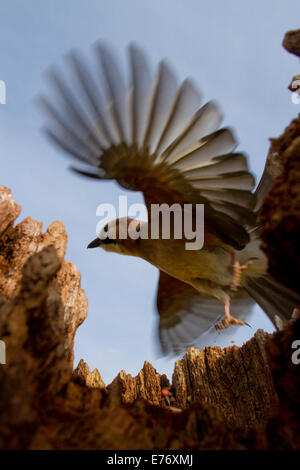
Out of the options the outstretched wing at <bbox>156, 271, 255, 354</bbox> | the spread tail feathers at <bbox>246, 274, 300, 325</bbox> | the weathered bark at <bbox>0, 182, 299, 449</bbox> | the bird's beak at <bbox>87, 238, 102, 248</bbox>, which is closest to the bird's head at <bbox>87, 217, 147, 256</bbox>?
the bird's beak at <bbox>87, 238, 102, 248</bbox>

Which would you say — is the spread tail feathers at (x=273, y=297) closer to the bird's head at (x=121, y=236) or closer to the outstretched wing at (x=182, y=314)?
the outstretched wing at (x=182, y=314)

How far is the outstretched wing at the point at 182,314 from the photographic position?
19.0 ft

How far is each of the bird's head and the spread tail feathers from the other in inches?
61.1

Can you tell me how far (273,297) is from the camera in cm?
511

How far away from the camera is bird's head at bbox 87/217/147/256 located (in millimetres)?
4742

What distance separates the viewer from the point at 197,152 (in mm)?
3709

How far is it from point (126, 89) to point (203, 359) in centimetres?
284

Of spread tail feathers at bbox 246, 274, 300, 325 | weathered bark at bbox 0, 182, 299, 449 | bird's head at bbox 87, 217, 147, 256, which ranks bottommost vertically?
weathered bark at bbox 0, 182, 299, 449

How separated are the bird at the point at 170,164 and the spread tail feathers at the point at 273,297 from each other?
12mm

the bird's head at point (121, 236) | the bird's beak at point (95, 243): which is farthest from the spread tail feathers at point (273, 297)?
the bird's beak at point (95, 243)

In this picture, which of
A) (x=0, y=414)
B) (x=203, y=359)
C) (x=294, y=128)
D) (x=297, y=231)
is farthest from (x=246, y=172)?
(x=0, y=414)

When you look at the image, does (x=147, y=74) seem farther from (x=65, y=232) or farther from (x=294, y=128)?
(x=65, y=232)

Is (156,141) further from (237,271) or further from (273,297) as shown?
(273,297)

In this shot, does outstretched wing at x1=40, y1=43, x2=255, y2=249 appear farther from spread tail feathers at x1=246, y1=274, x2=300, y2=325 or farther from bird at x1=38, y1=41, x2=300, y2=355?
spread tail feathers at x1=246, y1=274, x2=300, y2=325
